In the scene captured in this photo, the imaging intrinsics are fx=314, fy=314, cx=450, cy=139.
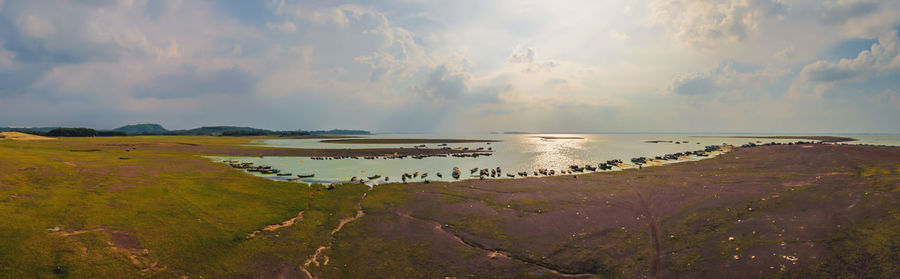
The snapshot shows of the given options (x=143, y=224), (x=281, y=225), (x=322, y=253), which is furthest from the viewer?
(x=281, y=225)

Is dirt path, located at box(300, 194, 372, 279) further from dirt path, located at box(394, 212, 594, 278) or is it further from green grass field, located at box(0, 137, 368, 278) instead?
dirt path, located at box(394, 212, 594, 278)

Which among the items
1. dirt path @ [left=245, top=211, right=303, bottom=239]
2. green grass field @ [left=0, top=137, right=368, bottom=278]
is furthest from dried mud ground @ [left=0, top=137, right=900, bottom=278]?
dirt path @ [left=245, top=211, right=303, bottom=239]

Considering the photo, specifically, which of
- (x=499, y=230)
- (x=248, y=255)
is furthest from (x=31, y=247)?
(x=499, y=230)

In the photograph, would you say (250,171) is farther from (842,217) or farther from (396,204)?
(842,217)

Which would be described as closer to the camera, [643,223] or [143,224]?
[143,224]

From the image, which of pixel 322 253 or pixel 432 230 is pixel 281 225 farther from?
pixel 432 230

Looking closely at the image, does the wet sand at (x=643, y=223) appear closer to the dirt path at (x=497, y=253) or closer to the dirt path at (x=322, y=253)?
the dirt path at (x=497, y=253)

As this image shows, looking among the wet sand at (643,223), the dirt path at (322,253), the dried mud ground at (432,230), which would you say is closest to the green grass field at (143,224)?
the dried mud ground at (432,230)

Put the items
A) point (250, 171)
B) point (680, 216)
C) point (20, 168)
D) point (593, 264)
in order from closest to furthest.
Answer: point (593, 264), point (680, 216), point (20, 168), point (250, 171)

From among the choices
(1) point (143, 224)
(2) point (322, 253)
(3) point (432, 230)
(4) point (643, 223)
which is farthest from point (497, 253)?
(1) point (143, 224)
